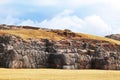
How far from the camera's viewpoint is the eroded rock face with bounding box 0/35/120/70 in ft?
135

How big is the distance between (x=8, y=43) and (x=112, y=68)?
1436cm

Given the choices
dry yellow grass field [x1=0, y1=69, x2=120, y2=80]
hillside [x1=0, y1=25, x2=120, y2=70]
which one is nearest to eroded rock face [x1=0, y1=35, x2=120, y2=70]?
hillside [x1=0, y1=25, x2=120, y2=70]

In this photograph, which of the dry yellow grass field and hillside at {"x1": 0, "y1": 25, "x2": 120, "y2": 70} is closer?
the dry yellow grass field

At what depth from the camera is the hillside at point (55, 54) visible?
41250mm

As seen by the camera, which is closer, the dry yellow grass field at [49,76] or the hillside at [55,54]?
the dry yellow grass field at [49,76]

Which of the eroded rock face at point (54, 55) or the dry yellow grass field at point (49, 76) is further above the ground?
the eroded rock face at point (54, 55)

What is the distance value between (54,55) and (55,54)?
0.26 m

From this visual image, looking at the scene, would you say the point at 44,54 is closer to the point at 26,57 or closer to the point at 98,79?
the point at 26,57

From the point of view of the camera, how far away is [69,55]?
44188mm

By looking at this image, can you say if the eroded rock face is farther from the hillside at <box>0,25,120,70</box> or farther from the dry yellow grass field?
the dry yellow grass field

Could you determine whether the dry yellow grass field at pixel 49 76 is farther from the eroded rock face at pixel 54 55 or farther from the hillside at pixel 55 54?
the hillside at pixel 55 54

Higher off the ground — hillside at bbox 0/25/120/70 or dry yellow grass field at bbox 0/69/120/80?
hillside at bbox 0/25/120/70

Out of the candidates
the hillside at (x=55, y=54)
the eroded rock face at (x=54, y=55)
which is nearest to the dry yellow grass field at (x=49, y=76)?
the eroded rock face at (x=54, y=55)

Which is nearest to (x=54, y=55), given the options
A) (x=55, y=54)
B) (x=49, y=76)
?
(x=55, y=54)
